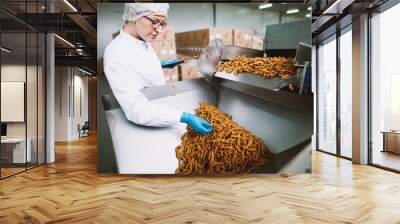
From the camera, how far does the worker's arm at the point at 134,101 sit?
6.46 meters

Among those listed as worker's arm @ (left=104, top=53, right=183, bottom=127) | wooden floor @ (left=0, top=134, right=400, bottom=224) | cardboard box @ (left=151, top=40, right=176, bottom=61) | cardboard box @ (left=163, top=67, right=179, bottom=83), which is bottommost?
wooden floor @ (left=0, top=134, right=400, bottom=224)

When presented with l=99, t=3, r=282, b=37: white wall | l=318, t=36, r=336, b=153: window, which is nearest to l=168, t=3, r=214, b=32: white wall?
A: l=99, t=3, r=282, b=37: white wall

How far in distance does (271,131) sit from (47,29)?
A: 4992 mm

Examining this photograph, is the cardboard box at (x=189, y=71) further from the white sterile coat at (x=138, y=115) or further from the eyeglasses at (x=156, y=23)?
the eyeglasses at (x=156, y=23)

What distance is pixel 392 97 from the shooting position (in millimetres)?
7125

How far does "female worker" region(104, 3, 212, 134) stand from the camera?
6.47 meters

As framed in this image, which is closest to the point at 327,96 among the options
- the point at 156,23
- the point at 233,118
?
the point at 233,118

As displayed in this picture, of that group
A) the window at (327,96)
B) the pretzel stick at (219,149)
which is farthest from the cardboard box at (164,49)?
the window at (327,96)

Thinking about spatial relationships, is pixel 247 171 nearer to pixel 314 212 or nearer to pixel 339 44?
pixel 314 212

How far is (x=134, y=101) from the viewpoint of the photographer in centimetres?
646

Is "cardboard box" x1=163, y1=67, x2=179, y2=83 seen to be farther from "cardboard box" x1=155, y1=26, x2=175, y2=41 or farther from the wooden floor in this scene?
the wooden floor

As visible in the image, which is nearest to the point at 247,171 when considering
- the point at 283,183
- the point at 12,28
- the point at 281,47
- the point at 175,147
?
the point at 283,183

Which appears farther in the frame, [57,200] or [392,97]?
[392,97]

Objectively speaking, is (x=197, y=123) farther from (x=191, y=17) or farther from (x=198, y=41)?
(x=191, y=17)
